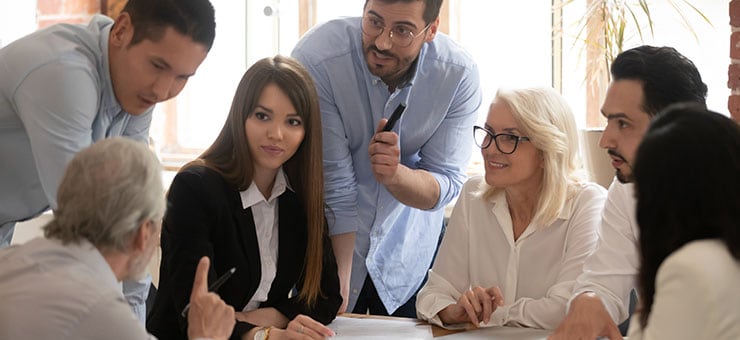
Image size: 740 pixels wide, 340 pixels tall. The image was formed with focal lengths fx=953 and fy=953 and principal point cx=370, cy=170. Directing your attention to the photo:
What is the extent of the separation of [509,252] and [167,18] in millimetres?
988

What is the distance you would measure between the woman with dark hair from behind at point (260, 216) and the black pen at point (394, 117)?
17cm

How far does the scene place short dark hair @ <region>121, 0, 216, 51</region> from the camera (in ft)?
6.30

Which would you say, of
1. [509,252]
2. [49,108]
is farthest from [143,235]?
[509,252]

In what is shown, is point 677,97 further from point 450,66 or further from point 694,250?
point 694,250

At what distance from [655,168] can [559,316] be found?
0.89m

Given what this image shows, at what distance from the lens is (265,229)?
222 cm

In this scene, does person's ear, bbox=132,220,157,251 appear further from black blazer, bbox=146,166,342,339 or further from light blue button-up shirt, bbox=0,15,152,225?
black blazer, bbox=146,166,342,339

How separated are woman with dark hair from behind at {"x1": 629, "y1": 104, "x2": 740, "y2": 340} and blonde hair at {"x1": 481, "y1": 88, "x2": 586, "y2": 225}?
98 centimetres

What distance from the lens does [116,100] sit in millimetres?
1990

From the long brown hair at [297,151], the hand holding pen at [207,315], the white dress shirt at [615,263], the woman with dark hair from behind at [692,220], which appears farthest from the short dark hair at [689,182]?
the long brown hair at [297,151]

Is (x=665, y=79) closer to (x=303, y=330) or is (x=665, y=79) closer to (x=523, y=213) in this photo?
(x=523, y=213)

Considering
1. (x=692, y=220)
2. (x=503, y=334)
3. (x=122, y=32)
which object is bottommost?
(x=503, y=334)

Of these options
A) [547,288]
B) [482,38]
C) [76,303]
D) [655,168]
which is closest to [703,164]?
[655,168]

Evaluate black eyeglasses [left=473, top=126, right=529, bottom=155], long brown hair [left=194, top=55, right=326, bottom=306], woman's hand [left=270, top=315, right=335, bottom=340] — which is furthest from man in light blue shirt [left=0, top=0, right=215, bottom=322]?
black eyeglasses [left=473, top=126, right=529, bottom=155]
